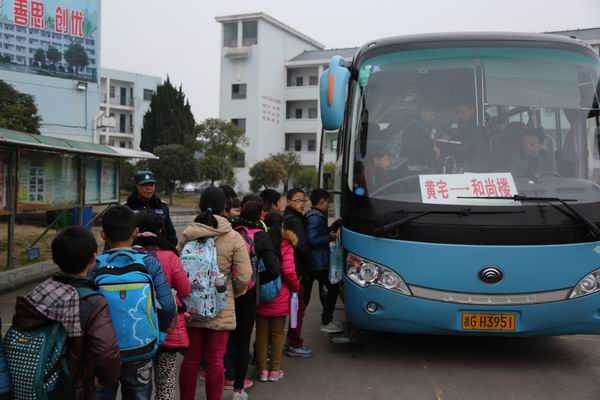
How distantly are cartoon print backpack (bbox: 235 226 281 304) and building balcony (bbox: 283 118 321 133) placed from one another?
164 feet

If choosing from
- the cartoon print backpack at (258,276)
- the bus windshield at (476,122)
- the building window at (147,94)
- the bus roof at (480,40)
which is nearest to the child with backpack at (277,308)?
the cartoon print backpack at (258,276)

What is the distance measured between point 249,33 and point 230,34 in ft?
7.36

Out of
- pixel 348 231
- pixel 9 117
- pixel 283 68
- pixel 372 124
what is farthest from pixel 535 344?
pixel 283 68

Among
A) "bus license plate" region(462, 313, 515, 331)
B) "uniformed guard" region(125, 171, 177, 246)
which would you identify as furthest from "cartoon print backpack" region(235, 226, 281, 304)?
"bus license plate" region(462, 313, 515, 331)

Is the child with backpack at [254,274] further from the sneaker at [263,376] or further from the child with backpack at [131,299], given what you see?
the child with backpack at [131,299]

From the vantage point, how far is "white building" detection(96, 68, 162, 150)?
62.2m

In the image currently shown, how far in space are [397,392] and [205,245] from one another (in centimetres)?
198

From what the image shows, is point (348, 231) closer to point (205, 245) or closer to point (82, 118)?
point (205, 245)

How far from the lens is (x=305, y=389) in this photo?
4.55 m

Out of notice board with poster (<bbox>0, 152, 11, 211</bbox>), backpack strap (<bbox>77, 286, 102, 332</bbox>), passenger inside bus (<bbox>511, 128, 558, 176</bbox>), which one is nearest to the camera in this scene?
backpack strap (<bbox>77, 286, 102, 332</bbox>)

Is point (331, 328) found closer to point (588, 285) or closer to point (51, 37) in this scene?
point (588, 285)

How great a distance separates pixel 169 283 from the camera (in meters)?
3.39

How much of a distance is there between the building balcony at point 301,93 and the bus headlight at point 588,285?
50311 millimetres

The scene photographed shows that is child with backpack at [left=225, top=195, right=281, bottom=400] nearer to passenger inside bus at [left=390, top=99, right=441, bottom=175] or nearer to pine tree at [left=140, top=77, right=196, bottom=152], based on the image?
passenger inside bus at [left=390, top=99, right=441, bottom=175]
